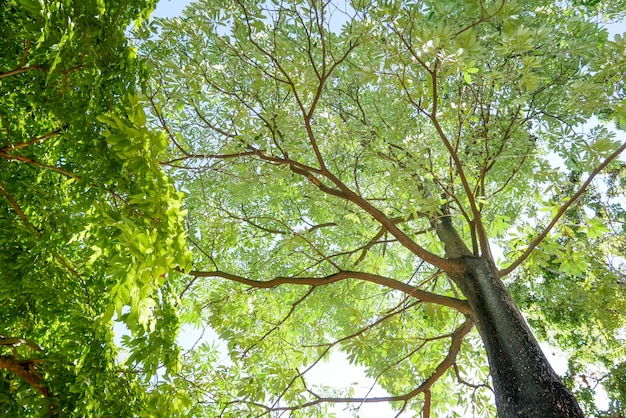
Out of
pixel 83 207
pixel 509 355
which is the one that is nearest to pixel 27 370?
pixel 83 207

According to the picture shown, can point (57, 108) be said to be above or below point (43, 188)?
below

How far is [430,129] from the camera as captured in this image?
17.5 feet

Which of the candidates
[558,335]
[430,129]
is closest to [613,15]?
[430,129]

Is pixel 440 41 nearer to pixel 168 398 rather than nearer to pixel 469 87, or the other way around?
pixel 469 87

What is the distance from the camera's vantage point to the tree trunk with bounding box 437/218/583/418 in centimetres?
201

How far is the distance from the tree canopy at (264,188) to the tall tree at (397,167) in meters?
0.03

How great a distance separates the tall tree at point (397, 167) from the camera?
2646mm

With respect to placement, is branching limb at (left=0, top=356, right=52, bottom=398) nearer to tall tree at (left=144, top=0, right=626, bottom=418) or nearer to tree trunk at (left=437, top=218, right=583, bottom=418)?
tall tree at (left=144, top=0, right=626, bottom=418)

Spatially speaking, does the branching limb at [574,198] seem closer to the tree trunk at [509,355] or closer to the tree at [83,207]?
the tree trunk at [509,355]

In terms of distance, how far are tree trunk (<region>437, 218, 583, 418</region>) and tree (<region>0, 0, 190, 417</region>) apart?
5.86 ft

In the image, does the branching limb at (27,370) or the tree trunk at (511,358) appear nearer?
the tree trunk at (511,358)

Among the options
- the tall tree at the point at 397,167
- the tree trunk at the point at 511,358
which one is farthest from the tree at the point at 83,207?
the tree trunk at the point at 511,358

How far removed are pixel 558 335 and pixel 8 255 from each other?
8.32 m

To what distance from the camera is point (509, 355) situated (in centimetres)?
232
